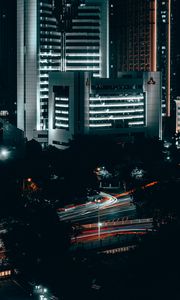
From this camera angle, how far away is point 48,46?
49594 mm

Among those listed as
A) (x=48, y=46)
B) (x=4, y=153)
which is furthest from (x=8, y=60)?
(x=4, y=153)

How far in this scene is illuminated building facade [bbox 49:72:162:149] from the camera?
149 ft

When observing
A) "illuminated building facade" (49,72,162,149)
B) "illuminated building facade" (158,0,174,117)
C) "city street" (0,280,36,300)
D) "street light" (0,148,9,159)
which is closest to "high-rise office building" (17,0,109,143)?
"illuminated building facade" (49,72,162,149)

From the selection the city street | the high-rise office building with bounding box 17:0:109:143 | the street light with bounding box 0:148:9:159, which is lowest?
the city street

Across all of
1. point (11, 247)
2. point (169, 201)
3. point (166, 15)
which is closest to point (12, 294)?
point (11, 247)

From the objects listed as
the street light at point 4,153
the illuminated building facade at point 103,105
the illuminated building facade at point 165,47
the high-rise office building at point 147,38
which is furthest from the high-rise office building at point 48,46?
the street light at point 4,153

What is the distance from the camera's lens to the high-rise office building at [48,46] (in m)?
48.2

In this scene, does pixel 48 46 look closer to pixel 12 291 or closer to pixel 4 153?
pixel 4 153

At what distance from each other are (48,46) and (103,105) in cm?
659

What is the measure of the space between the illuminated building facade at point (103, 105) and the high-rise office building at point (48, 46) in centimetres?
218

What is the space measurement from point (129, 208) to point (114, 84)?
15.8m

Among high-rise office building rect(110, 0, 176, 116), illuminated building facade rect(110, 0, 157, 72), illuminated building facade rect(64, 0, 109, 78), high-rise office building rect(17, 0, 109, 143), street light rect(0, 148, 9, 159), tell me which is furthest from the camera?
illuminated building facade rect(110, 0, 157, 72)

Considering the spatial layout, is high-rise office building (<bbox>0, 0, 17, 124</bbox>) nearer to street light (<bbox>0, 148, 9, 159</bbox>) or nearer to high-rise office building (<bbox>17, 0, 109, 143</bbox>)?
high-rise office building (<bbox>17, 0, 109, 143</bbox>)

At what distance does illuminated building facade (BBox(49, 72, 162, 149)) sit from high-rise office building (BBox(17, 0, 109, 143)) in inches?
85.6
